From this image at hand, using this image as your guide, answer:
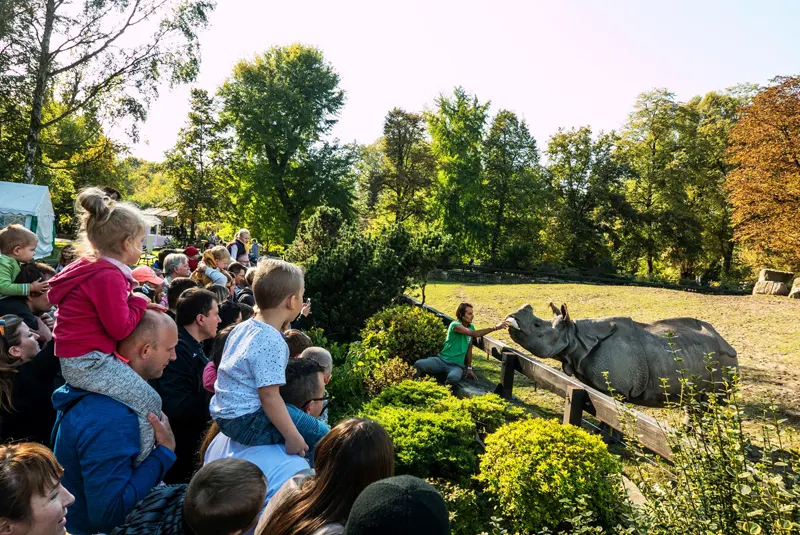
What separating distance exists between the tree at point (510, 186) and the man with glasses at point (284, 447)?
119ft

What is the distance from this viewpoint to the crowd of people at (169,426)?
1.94 m

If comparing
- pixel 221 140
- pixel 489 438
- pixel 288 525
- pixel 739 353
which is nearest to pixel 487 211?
pixel 221 140

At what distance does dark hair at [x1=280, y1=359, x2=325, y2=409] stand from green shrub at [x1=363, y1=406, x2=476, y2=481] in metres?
1.33

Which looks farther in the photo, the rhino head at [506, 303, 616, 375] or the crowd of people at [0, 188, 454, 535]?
the rhino head at [506, 303, 616, 375]

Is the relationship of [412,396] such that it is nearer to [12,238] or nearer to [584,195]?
[12,238]

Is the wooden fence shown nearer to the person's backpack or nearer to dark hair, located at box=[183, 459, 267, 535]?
dark hair, located at box=[183, 459, 267, 535]

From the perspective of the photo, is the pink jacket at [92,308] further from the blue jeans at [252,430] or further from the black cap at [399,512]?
the black cap at [399,512]

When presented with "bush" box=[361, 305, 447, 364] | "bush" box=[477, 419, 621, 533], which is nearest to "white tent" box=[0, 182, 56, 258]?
"bush" box=[361, 305, 447, 364]

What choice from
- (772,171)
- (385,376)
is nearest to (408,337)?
(385,376)

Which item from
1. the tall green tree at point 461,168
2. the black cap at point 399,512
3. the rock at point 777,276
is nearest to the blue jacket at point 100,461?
the black cap at point 399,512

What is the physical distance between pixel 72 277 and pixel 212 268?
15.7ft

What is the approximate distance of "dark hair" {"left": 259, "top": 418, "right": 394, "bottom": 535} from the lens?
1.93 m

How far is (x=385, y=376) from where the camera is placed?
256 inches

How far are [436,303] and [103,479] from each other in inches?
779
